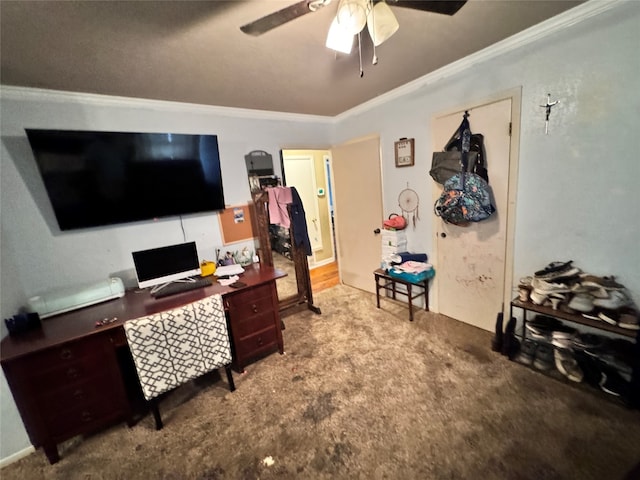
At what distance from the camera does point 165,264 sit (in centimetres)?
223

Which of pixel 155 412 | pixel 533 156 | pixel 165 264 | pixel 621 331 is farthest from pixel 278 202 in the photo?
pixel 621 331

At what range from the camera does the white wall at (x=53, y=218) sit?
1.83 metres

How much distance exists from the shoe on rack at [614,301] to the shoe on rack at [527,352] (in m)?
0.60

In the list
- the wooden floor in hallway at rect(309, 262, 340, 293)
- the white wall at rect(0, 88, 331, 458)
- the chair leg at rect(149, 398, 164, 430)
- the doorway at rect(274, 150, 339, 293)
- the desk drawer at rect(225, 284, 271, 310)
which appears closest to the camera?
the chair leg at rect(149, 398, 164, 430)

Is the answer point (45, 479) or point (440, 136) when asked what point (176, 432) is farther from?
point (440, 136)

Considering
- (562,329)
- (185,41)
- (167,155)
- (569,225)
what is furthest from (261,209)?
(562,329)

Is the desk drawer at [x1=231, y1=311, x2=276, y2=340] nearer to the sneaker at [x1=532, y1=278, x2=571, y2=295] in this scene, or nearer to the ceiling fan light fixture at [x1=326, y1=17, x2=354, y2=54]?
the ceiling fan light fixture at [x1=326, y1=17, x2=354, y2=54]

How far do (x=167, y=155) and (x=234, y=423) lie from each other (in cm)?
214

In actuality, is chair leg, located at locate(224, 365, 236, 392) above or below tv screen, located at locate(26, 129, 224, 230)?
below

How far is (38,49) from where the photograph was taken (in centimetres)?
144

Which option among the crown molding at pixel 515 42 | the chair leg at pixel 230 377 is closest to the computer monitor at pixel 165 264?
the chair leg at pixel 230 377

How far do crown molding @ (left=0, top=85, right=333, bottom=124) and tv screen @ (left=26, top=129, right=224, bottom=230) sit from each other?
0.34 meters

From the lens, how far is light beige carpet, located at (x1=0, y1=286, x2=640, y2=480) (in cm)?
139

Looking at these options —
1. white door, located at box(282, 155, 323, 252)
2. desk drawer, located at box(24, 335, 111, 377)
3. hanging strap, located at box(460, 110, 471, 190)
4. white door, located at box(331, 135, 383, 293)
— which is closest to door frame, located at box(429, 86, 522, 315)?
hanging strap, located at box(460, 110, 471, 190)
